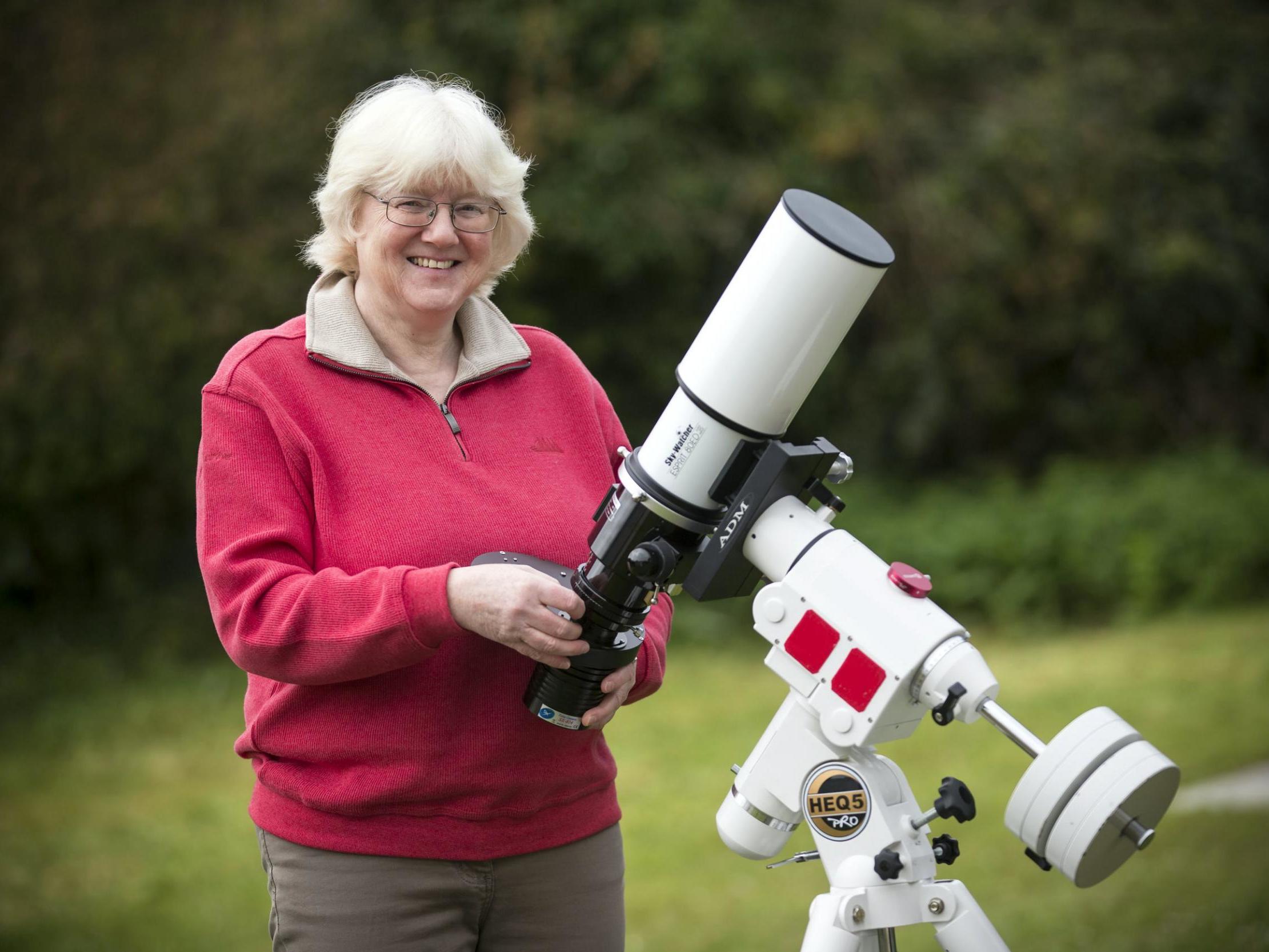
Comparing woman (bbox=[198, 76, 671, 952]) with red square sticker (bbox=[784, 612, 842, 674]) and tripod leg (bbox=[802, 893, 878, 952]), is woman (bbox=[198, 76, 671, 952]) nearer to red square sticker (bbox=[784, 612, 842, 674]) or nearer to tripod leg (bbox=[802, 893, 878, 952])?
red square sticker (bbox=[784, 612, 842, 674])

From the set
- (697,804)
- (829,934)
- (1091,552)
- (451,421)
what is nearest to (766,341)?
(451,421)

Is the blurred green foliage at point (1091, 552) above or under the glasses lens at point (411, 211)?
under

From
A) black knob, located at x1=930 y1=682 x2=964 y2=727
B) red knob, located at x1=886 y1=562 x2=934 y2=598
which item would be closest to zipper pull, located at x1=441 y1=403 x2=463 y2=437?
red knob, located at x1=886 y1=562 x2=934 y2=598

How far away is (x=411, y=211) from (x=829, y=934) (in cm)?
A: 137

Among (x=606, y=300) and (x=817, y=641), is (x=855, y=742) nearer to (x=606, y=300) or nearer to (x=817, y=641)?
(x=817, y=641)

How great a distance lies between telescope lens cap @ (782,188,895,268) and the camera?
1.84m

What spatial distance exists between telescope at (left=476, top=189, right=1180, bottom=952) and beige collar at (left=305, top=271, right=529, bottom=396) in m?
0.41

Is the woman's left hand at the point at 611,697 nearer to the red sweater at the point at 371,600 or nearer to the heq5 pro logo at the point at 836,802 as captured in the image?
the red sweater at the point at 371,600

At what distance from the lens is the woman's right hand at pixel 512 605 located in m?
1.92

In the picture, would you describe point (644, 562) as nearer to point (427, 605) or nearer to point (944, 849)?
point (427, 605)

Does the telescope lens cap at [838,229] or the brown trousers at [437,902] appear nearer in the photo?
the telescope lens cap at [838,229]

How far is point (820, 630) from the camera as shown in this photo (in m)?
1.89

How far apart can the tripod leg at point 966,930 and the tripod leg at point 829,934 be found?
0.41ft

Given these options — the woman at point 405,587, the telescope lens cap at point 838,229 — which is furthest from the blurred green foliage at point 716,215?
the telescope lens cap at point 838,229
